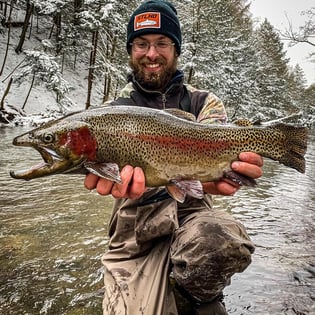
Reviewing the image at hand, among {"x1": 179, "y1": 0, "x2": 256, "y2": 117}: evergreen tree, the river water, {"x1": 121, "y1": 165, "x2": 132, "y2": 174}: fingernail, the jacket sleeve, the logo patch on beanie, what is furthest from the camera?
{"x1": 179, "y1": 0, "x2": 256, "y2": 117}: evergreen tree

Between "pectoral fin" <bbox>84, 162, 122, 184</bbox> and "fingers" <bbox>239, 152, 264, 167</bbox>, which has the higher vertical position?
"fingers" <bbox>239, 152, 264, 167</bbox>

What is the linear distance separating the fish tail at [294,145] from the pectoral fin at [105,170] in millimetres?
1078

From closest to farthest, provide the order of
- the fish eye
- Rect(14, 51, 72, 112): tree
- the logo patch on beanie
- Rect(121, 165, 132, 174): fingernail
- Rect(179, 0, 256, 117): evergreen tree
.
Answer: the fish eye, Rect(121, 165, 132, 174): fingernail, the logo patch on beanie, Rect(14, 51, 72, 112): tree, Rect(179, 0, 256, 117): evergreen tree

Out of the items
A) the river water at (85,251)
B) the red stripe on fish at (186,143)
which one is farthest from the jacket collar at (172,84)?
the river water at (85,251)

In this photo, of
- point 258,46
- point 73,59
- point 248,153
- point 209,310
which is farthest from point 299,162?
point 258,46

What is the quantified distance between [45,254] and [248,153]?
224 centimetres

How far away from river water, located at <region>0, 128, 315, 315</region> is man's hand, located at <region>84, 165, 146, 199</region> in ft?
3.26

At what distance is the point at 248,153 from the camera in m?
2.38

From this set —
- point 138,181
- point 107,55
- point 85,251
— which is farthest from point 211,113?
point 107,55

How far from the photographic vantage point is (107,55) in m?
25.8

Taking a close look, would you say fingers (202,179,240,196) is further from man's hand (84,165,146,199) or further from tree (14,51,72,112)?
tree (14,51,72,112)

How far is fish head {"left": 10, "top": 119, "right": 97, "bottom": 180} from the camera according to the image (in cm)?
212

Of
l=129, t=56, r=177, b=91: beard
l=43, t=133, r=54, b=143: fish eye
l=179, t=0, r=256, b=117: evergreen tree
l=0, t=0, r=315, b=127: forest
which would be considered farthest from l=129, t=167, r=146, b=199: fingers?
l=179, t=0, r=256, b=117: evergreen tree

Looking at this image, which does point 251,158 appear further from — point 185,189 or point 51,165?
point 51,165
